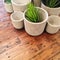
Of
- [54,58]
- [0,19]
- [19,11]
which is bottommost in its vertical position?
[54,58]

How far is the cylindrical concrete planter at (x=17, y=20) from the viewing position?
1.33 m

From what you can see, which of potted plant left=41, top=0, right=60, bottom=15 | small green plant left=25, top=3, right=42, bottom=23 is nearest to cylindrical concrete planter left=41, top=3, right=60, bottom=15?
potted plant left=41, top=0, right=60, bottom=15

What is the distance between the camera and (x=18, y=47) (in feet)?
Result: 4.12

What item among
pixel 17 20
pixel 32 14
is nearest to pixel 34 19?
pixel 32 14

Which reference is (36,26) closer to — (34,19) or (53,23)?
(34,19)

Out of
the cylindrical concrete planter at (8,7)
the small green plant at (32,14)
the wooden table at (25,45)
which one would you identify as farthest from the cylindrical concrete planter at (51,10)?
the cylindrical concrete planter at (8,7)

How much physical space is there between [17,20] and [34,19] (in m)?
0.19

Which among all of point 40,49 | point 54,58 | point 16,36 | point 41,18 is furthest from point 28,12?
point 54,58

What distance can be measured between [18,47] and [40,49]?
0.22m

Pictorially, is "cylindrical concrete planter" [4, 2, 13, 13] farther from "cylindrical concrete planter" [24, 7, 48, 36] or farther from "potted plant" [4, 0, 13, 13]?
"cylindrical concrete planter" [24, 7, 48, 36]

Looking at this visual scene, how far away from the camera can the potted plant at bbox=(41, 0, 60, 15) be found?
135cm

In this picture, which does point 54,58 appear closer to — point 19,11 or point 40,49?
point 40,49

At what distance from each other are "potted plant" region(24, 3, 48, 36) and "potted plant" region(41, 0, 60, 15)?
78 mm

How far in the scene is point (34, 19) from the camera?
1278 mm
